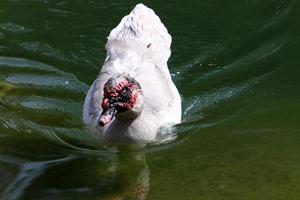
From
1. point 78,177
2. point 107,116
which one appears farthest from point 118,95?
point 78,177

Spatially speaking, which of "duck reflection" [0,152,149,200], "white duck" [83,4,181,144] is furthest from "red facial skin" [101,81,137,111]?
"duck reflection" [0,152,149,200]

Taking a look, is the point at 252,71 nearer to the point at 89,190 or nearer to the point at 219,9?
the point at 219,9

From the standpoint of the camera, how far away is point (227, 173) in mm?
7582

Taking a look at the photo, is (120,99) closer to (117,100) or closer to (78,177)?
Answer: (117,100)

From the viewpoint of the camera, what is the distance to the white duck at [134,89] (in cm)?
785

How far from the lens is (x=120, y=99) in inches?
307

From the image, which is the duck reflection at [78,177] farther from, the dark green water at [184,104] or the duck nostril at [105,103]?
the duck nostril at [105,103]

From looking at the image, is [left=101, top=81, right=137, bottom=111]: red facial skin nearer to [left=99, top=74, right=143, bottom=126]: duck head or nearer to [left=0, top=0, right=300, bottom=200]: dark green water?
[left=99, top=74, right=143, bottom=126]: duck head

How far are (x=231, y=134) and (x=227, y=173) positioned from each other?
1190mm

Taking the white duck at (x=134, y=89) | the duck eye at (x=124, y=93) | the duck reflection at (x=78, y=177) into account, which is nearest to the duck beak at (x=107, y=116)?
the white duck at (x=134, y=89)

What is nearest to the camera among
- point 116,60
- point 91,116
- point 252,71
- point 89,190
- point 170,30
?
point 89,190

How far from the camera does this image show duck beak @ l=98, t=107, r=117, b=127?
24.9ft

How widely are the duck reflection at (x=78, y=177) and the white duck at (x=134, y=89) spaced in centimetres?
35

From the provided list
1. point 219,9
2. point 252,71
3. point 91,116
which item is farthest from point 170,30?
point 91,116
